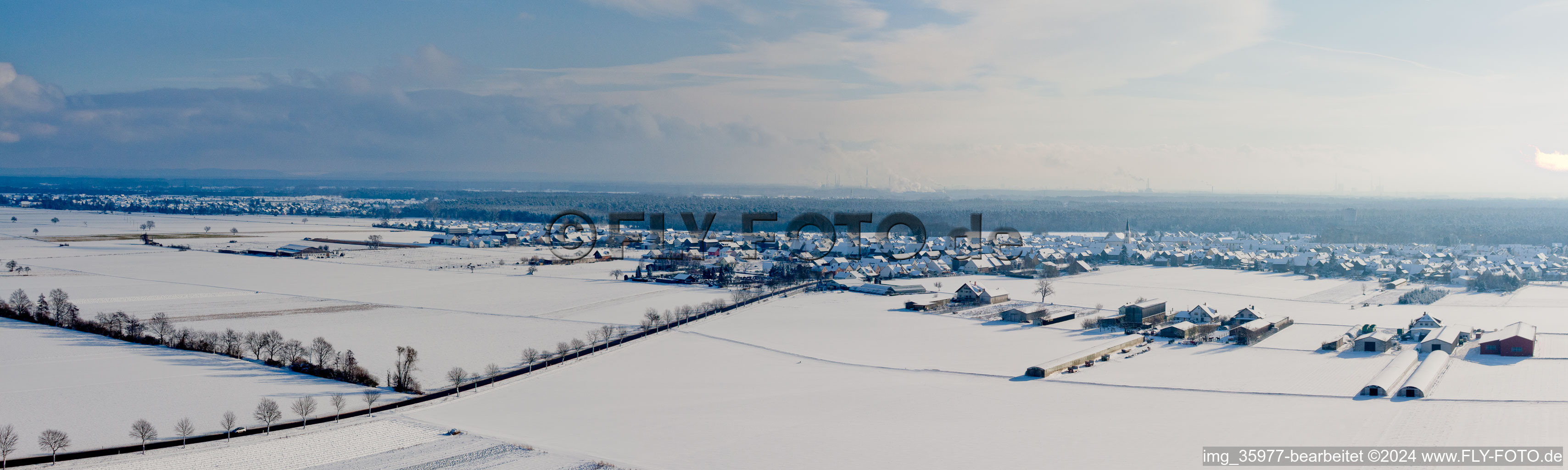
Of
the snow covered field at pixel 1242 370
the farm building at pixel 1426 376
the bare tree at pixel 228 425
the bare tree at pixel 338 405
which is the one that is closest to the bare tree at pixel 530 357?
the bare tree at pixel 338 405

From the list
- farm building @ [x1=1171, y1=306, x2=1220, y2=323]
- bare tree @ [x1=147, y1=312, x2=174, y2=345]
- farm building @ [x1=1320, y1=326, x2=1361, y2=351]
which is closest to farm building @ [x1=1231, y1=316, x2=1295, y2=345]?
farm building @ [x1=1171, y1=306, x2=1220, y2=323]

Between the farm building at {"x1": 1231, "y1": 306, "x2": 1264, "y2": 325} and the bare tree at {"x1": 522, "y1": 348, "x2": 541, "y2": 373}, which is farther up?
the farm building at {"x1": 1231, "y1": 306, "x2": 1264, "y2": 325}

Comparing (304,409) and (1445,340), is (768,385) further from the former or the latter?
(1445,340)

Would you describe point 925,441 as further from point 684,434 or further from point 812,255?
point 812,255

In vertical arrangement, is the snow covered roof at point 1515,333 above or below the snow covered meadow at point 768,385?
above

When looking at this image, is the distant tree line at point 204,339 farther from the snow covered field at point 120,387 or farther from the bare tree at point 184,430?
the bare tree at point 184,430

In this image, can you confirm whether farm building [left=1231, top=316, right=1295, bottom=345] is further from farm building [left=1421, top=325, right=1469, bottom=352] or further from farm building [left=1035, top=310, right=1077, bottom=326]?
farm building [left=1035, top=310, right=1077, bottom=326]

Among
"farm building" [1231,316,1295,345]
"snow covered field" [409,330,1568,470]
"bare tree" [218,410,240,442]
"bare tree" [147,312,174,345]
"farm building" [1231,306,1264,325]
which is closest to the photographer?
"snow covered field" [409,330,1568,470]
